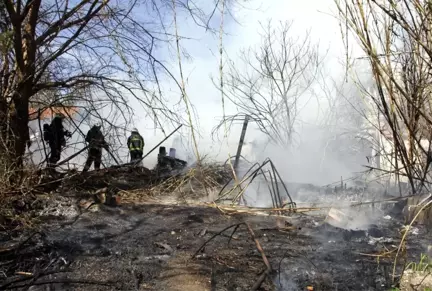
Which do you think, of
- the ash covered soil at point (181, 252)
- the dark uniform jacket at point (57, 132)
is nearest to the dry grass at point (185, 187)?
the ash covered soil at point (181, 252)

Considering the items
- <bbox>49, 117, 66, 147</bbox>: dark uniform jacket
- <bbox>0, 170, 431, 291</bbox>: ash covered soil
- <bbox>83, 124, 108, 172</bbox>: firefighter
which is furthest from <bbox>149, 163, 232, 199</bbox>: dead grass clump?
<bbox>49, 117, 66, 147</bbox>: dark uniform jacket

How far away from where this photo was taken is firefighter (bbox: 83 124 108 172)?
24.7 feet

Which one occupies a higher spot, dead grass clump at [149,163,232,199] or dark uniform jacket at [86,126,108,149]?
dark uniform jacket at [86,126,108,149]

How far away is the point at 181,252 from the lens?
4555 millimetres

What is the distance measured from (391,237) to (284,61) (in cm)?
1369

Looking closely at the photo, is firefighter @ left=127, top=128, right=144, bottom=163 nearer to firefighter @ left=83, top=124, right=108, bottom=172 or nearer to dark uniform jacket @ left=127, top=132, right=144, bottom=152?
dark uniform jacket @ left=127, top=132, right=144, bottom=152

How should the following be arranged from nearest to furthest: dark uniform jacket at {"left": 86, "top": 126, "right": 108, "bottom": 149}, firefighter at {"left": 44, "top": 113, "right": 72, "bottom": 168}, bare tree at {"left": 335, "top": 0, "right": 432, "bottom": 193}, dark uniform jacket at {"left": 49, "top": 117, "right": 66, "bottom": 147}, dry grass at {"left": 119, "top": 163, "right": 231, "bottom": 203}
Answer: bare tree at {"left": 335, "top": 0, "right": 432, "bottom": 193} < dark uniform jacket at {"left": 86, "top": 126, "right": 108, "bottom": 149} < dry grass at {"left": 119, "top": 163, "right": 231, "bottom": 203} < firefighter at {"left": 44, "top": 113, "right": 72, "bottom": 168} < dark uniform jacket at {"left": 49, "top": 117, "right": 66, "bottom": 147}

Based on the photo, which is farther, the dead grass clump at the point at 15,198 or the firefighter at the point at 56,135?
the firefighter at the point at 56,135

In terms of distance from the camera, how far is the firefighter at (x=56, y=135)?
792cm

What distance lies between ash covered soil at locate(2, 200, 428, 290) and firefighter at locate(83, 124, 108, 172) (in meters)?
1.80

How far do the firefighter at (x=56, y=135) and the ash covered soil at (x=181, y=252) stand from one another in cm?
167

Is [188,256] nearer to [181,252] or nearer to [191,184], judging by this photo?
[181,252]

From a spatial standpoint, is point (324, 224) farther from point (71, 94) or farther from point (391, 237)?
point (71, 94)

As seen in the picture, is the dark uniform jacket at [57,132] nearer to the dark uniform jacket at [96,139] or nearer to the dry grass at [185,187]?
the dark uniform jacket at [96,139]
